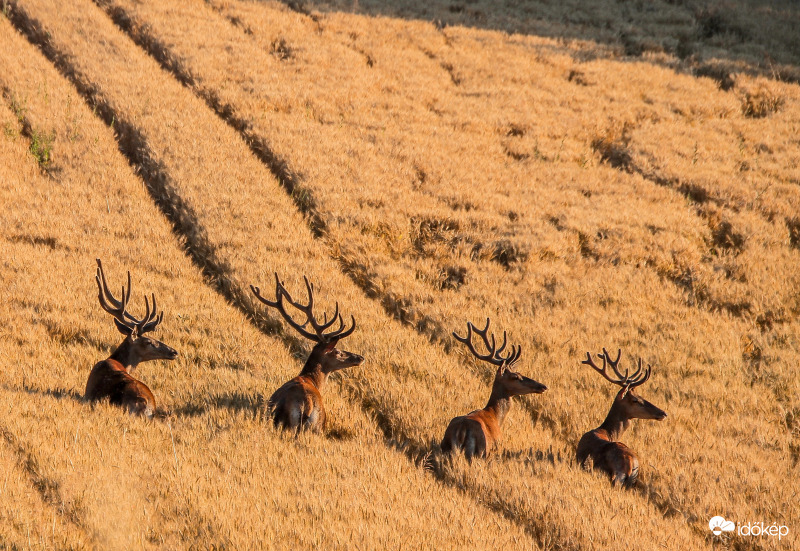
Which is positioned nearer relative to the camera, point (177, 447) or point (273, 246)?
point (177, 447)

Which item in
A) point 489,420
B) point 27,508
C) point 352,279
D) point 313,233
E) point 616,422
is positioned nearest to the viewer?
point 27,508

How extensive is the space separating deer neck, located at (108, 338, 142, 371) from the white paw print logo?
6408mm

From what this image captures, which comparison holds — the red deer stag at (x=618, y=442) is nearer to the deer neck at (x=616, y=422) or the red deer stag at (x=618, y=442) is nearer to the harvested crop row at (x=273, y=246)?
the deer neck at (x=616, y=422)

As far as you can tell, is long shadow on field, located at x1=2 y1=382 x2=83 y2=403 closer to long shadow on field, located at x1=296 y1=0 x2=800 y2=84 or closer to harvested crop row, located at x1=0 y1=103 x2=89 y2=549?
harvested crop row, located at x1=0 y1=103 x2=89 y2=549

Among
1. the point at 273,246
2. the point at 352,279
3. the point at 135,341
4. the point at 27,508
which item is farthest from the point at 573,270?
the point at 27,508

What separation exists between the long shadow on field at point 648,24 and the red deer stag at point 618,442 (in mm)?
18930

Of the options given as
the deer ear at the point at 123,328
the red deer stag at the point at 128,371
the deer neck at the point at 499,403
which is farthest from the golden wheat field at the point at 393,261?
the deer ear at the point at 123,328

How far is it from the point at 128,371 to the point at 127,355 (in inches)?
8.3

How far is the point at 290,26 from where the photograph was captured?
25.1 metres

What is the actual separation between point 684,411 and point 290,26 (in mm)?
19922

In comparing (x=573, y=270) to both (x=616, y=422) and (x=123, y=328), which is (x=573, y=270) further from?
(x=123, y=328)

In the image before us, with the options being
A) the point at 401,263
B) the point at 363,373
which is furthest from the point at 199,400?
the point at 401,263

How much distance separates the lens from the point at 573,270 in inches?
551

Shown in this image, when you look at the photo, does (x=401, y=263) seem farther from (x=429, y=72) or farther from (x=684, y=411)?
(x=429, y=72)
